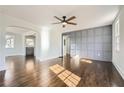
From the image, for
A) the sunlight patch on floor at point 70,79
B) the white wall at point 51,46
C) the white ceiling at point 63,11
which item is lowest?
the sunlight patch on floor at point 70,79

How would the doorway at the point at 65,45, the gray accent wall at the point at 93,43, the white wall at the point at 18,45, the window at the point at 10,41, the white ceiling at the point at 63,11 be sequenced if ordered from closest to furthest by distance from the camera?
the white ceiling at the point at 63,11 → the gray accent wall at the point at 93,43 → the doorway at the point at 65,45 → the window at the point at 10,41 → the white wall at the point at 18,45

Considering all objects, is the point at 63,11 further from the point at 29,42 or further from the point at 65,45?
the point at 29,42

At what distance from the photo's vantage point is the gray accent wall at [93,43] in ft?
21.0

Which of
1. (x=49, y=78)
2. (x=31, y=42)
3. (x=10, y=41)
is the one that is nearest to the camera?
(x=49, y=78)

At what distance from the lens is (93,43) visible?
23.5ft

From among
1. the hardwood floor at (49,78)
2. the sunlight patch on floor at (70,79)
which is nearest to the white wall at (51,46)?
the hardwood floor at (49,78)

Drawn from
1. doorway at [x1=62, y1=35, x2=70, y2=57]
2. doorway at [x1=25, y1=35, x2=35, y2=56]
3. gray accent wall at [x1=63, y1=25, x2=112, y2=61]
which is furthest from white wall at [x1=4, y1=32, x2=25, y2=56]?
gray accent wall at [x1=63, y1=25, x2=112, y2=61]

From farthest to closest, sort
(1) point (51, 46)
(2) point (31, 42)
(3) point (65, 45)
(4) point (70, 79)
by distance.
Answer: (3) point (65, 45), (2) point (31, 42), (1) point (51, 46), (4) point (70, 79)

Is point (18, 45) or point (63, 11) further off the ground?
point (63, 11)

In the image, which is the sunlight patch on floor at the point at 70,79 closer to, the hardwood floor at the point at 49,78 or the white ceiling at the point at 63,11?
the hardwood floor at the point at 49,78

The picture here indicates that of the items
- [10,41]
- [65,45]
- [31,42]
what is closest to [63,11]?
[65,45]
